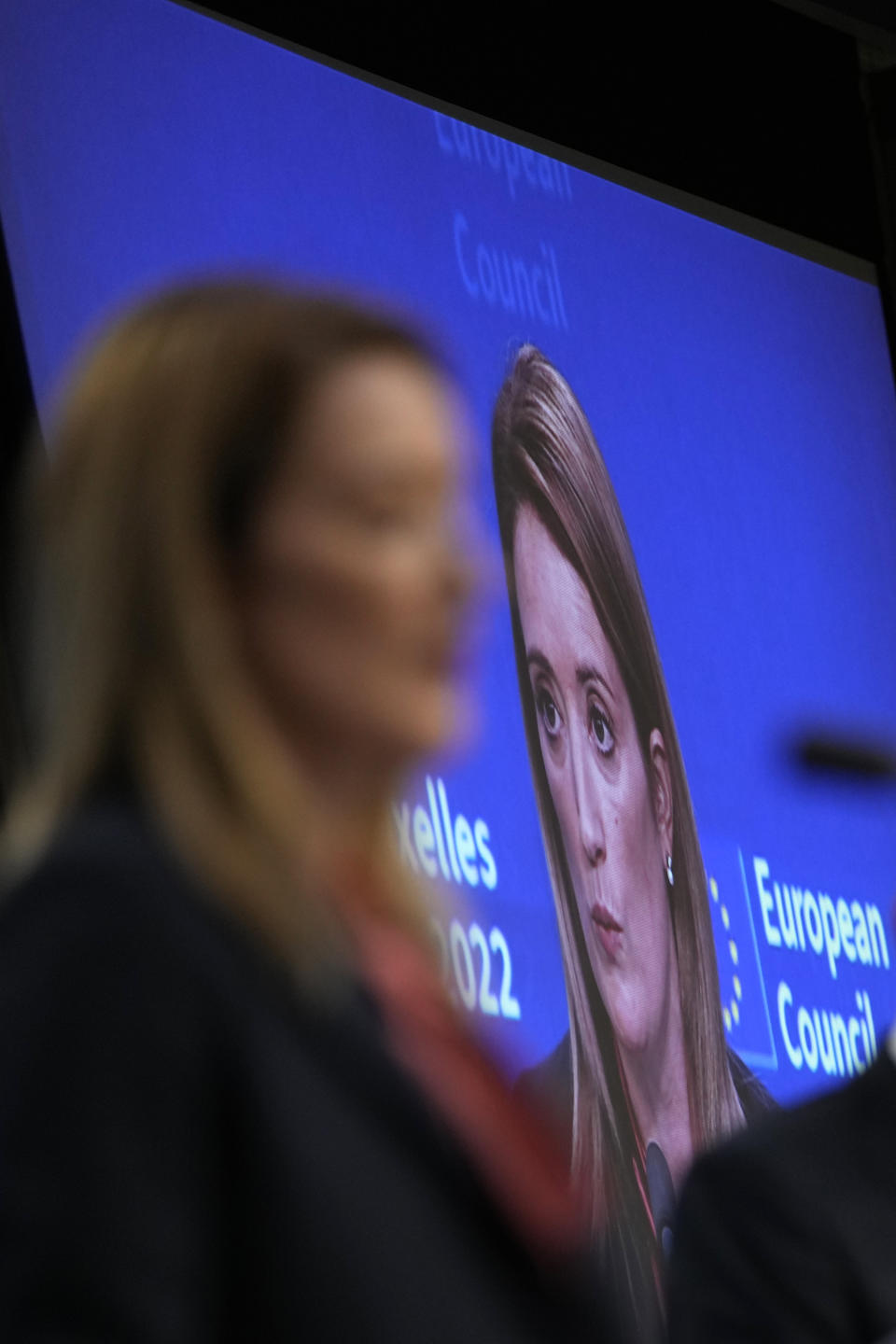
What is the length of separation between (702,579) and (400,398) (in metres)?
2.25

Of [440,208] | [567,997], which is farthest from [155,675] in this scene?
[440,208]

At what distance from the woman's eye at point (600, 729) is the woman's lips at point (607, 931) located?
192 mm

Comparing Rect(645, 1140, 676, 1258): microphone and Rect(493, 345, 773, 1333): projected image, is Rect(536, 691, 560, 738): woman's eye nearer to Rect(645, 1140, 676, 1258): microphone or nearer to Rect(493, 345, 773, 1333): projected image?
Rect(493, 345, 773, 1333): projected image

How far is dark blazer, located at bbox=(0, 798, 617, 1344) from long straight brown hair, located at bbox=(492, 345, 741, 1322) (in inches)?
71.1

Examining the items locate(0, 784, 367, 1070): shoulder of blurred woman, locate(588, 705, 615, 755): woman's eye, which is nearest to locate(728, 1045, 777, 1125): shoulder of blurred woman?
locate(588, 705, 615, 755): woman's eye

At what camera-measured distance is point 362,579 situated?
0.74m

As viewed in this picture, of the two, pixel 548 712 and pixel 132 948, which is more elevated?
pixel 548 712

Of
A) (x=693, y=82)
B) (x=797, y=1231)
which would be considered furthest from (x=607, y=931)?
(x=693, y=82)

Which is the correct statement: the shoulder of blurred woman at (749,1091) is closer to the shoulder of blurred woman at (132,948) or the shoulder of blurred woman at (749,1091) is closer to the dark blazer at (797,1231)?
the dark blazer at (797,1231)

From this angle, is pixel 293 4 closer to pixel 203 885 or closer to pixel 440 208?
pixel 440 208

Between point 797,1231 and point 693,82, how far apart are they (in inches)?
95.5

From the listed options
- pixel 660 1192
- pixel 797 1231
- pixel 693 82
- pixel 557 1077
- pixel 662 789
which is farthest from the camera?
pixel 693 82

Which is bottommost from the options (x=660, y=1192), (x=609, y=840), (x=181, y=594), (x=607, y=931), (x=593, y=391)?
(x=660, y=1192)

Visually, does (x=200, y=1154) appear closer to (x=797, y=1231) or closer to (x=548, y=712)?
(x=797, y=1231)
